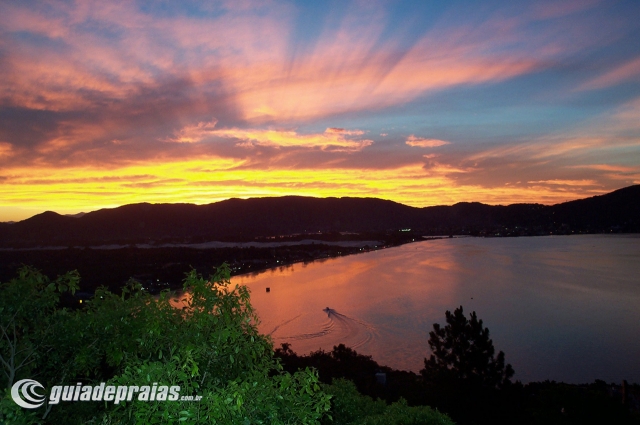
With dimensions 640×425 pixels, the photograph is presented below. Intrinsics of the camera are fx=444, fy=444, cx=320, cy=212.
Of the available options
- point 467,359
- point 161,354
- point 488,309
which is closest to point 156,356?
point 161,354

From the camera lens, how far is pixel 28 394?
4.14 metres

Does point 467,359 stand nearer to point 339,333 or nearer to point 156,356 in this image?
point 156,356

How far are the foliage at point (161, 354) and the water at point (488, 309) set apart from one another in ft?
70.8

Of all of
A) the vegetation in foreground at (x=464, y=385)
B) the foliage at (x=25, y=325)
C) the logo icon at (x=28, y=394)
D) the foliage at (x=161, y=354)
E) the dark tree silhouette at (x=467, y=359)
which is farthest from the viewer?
the dark tree silhouette at (x=467, y=359)

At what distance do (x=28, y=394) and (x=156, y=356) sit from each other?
1.30 meters

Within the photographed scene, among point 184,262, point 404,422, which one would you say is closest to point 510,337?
point 404,422

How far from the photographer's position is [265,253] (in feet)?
288

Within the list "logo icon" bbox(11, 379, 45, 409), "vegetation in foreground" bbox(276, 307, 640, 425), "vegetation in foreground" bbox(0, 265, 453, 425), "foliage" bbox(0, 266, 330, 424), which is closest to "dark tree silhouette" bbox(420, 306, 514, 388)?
"vegetation in foreground" bbox(276, 307, 640, 425)

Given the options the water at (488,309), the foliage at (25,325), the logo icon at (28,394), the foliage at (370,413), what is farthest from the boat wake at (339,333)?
the logo icon at (28,394)

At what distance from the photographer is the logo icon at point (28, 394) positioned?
392 cm

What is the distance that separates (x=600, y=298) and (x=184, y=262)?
49.9m

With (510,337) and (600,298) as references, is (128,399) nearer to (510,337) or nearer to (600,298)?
(510,337)

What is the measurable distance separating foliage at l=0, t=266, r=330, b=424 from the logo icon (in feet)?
0.30

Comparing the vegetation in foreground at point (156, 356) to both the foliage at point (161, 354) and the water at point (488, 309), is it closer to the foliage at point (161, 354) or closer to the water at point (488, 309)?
the foliage at point (161, 354)
